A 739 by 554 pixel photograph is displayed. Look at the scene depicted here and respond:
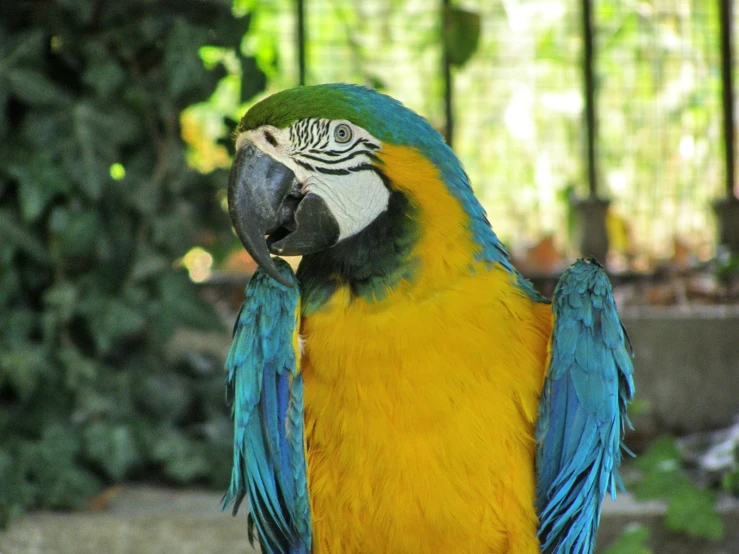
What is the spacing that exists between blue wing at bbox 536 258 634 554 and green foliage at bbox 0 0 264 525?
1.58m

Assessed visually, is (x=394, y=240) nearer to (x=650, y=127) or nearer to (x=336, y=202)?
(x=336, y=202)

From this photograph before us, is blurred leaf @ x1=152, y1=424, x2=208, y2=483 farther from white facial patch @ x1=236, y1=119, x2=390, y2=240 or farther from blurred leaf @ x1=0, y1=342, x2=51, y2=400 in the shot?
white facial patch @ x1=236, y1=119, x2=390, y2=240

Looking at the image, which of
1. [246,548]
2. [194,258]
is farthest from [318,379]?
[194,258]

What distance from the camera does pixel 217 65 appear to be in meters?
3.00

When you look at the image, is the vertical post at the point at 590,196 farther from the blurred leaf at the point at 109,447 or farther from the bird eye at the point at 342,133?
the bird eye at the point at 342,133

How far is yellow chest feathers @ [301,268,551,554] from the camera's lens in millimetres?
1520

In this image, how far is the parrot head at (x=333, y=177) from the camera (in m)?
1.45

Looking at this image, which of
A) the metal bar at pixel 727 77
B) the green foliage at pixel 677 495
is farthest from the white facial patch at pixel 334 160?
the metal bar at pixel 727 77

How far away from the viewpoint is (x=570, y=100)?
4.34 meters

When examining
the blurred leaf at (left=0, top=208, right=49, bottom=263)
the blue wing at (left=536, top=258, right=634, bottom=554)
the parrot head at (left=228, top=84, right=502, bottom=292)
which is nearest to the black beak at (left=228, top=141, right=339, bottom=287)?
the parrot head at (left=228, top=84, right=502, bottom=292)

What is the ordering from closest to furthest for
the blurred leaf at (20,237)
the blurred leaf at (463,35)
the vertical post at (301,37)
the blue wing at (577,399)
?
the blue wing at (577,399) → the blurred leaf at (20,237) → the blurred leaf at (463,35) → the vertical post at (301,37)

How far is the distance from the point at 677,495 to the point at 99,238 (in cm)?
196

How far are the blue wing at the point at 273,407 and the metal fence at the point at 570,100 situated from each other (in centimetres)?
269

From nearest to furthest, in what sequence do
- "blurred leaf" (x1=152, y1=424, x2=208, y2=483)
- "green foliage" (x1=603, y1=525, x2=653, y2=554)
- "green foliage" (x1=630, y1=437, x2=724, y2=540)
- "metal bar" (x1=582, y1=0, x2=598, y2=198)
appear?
"green foliage" (x1=603, y1=525, x2=653, y2=554), "green foliage" (x1=630, y1=437, x2=724, y2=540), "blurred leaf" (x1=152, y1=424, x2=208, y2=483), "metal bar" (x1=582, y1=0, x2=598, y2=198)
